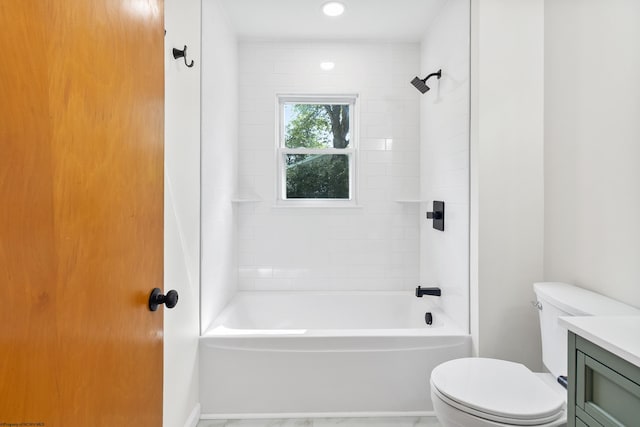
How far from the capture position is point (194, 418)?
1897 mm

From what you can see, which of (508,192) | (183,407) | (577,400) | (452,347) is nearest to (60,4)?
(577,400)

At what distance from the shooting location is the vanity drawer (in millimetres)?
880

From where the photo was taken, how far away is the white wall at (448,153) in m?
2.06

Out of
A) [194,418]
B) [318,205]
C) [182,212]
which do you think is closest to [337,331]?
[194,418]

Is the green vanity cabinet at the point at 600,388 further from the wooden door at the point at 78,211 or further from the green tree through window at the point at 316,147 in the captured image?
the green tree through window at the point at 316,147

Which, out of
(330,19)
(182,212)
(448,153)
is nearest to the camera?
(182,212)

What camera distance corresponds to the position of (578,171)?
1689mm

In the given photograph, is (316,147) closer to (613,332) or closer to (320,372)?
(320,372)

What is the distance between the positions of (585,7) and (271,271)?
2.47 meters

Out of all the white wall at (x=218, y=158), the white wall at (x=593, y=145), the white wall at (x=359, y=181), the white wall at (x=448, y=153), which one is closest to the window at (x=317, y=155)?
the white wall at (x=359, y=181)

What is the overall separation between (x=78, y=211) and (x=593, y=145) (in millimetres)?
1915

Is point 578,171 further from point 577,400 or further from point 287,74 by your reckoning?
point 287,74

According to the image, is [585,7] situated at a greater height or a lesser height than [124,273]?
greater

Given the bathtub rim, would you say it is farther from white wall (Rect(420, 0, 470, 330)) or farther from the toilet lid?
the toilet lid
